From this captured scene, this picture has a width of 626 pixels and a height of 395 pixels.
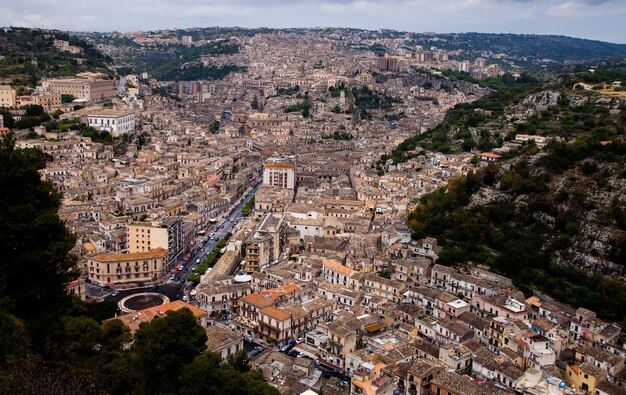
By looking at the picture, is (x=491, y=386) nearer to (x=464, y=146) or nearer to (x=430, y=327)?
(x=430, y=327)

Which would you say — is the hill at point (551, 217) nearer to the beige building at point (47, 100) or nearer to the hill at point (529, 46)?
the beige building at point (47, 100)

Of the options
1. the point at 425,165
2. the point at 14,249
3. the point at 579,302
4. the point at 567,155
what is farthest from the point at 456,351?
the point at 425,165

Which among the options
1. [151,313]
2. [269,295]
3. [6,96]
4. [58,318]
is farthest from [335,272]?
[6,96]

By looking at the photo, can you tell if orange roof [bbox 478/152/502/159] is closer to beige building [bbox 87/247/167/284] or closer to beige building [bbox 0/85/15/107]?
beige building [bbox 87/247/167/284]

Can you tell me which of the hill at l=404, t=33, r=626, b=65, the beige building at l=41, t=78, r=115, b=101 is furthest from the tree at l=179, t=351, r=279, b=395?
the hill at l=404, t=33, r=626, b=65

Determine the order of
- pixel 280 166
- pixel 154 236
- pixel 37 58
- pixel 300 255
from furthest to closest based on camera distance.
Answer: pixel 37 58 < pixel 280 166 < pixel 300 255 < pixel 154 236

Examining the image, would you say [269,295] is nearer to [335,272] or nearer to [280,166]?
[335,272]
